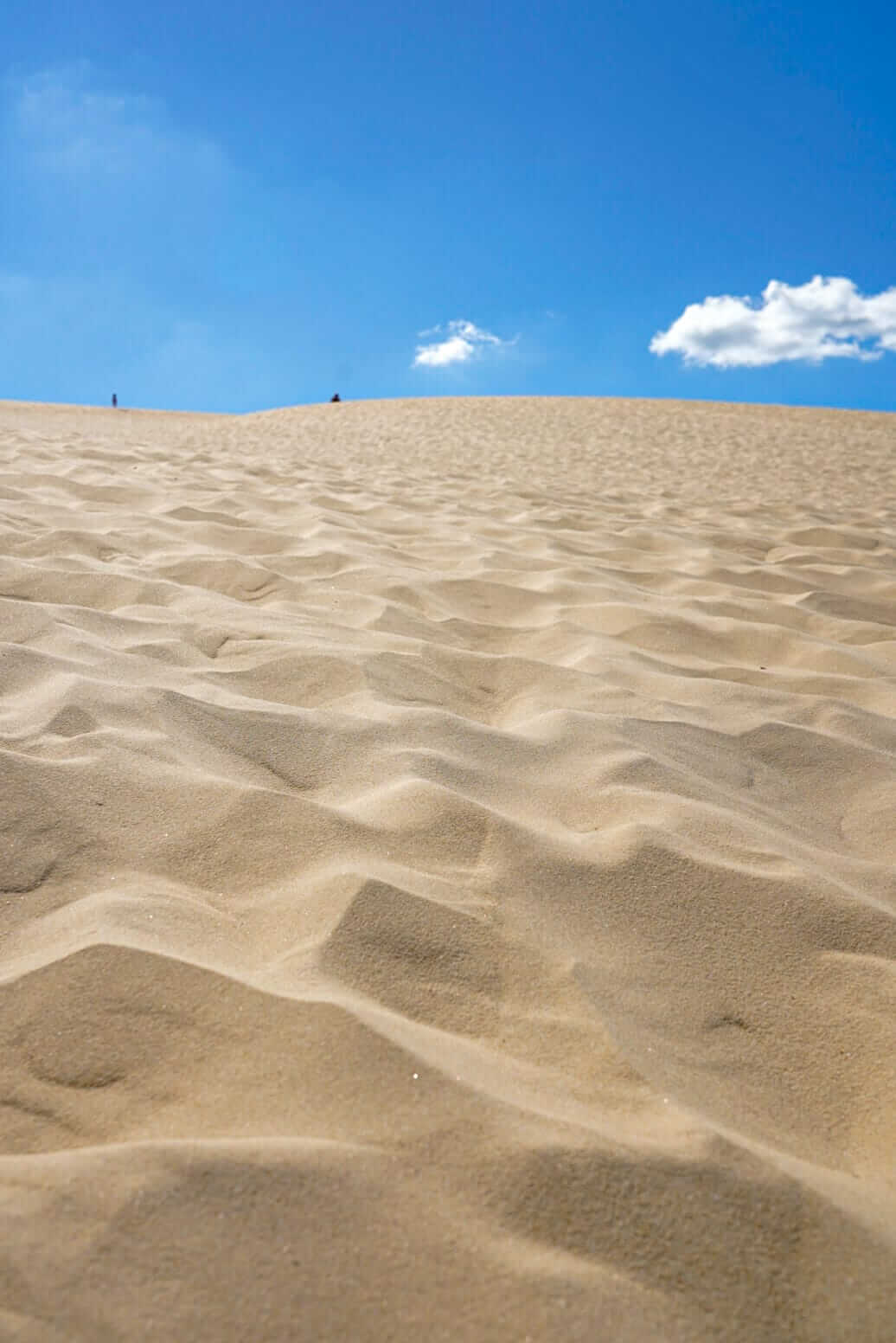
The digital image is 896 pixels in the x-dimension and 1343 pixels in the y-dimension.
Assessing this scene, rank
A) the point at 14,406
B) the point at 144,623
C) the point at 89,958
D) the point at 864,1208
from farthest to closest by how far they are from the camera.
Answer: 1. the point at 14,406
2. the point at 144,623
3. the point at 89,958
4. the point at 864,1208

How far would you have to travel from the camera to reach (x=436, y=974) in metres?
1.07

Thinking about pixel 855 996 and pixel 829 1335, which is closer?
pixel 829 1335

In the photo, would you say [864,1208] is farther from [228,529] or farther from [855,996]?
[228,529]

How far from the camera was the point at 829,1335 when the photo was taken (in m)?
0.73

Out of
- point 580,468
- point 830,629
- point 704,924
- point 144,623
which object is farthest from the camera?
point 580,468

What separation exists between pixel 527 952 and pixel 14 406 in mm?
16584

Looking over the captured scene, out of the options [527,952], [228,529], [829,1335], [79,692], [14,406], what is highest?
[14,406]

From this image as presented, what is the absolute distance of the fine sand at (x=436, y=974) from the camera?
74 centimetres

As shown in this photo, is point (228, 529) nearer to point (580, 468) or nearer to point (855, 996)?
point (855, 996)

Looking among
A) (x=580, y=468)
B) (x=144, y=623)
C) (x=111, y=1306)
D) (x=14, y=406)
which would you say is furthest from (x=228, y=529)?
(x=14, y=406)

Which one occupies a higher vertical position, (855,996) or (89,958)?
(89,958)

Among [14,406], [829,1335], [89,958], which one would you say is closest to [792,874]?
[829,1335]

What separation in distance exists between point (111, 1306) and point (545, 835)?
0.83 metres

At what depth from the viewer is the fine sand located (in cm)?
74
